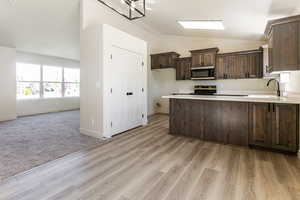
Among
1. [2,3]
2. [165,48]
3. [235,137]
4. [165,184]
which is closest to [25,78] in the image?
[2,3]

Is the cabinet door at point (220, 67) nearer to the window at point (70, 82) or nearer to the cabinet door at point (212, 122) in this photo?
the cabinet door at point (212, 122)

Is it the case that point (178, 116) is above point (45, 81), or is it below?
below

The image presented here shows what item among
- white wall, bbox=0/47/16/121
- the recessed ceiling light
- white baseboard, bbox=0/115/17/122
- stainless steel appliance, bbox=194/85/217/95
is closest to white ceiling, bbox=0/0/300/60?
the recessed ceiling light

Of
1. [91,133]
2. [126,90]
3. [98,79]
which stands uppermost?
[98,79]

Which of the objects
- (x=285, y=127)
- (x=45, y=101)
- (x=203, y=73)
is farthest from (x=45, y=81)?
(x=285, y=127)

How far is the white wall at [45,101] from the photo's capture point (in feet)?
20.6

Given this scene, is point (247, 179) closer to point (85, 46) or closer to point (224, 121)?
point (224, 121)

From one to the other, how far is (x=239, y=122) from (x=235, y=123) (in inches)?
2.9

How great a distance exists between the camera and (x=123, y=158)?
A: 256 cm

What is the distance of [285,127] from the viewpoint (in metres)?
2.67

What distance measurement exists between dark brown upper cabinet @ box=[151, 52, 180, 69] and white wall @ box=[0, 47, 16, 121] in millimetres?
5089

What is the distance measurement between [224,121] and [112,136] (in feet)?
8.10

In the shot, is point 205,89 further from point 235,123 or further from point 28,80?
point 28,80

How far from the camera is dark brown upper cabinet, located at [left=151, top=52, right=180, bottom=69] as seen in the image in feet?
20.4
